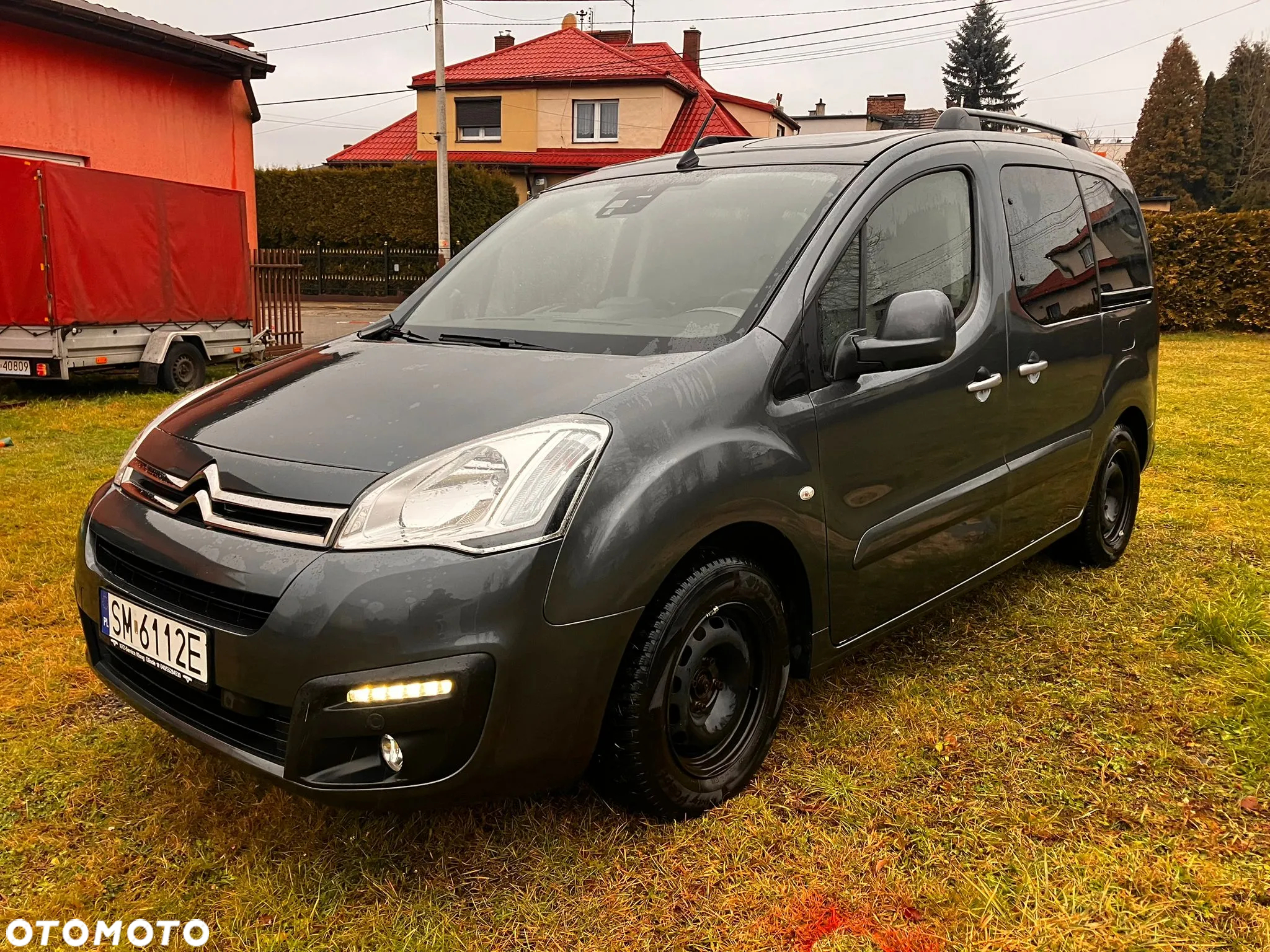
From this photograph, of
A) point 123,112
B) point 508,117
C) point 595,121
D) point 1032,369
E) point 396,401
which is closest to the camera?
point 396,401

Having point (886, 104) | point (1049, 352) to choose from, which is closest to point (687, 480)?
point (1049, 352)

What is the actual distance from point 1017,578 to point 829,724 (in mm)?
1809

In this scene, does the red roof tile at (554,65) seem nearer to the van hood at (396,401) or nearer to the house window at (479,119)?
the house window at (479,119)

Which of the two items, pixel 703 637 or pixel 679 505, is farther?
pixel 703 637

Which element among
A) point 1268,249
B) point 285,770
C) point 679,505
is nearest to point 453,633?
point 285,770

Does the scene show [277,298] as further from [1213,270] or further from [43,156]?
[1213,270]

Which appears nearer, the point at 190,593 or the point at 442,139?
the point at 190,593

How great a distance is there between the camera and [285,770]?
1.90 meters

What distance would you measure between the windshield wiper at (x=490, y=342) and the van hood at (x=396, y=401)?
4cm

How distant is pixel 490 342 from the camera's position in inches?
107

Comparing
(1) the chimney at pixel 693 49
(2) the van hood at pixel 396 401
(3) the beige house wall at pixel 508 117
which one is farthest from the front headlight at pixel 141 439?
(1) the chimney at pixel 693 49

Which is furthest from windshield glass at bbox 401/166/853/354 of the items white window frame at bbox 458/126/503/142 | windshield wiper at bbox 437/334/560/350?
white window frame at bbox 458/126/503/142

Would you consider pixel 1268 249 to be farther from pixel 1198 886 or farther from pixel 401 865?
pixel 401 865

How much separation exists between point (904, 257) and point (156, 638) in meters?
2.31
